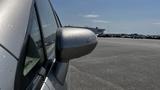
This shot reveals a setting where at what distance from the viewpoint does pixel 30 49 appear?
2729 mm

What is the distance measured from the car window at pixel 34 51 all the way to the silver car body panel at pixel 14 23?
15 cm

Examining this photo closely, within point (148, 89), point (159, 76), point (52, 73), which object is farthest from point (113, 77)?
point (52, 73)

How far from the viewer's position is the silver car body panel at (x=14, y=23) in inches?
96.2

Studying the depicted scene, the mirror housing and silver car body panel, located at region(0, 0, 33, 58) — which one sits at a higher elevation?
silver car body panel, located at region(0, 0, 33, 58)

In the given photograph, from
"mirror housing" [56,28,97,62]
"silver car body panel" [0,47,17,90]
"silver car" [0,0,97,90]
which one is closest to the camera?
"silver car body panel" [0,47,17,90]

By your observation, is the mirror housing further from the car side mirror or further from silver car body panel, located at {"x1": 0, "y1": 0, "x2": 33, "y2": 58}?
silver car body panel, located at {"x1": 0, "y1": 0, "x2": 33, "y2": 58}

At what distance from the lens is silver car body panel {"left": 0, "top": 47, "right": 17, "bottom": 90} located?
2199 millimetres

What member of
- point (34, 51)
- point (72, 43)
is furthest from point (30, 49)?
point (72, 43)

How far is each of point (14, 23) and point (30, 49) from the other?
23cm

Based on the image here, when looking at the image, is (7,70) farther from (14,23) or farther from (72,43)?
(72,43)

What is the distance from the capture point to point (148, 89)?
33.2ft

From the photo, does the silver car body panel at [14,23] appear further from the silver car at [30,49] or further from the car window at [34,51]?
the car window at [34,51]

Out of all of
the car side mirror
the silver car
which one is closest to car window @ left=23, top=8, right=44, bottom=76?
the silver car

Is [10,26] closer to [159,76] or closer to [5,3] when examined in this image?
[5,3]
